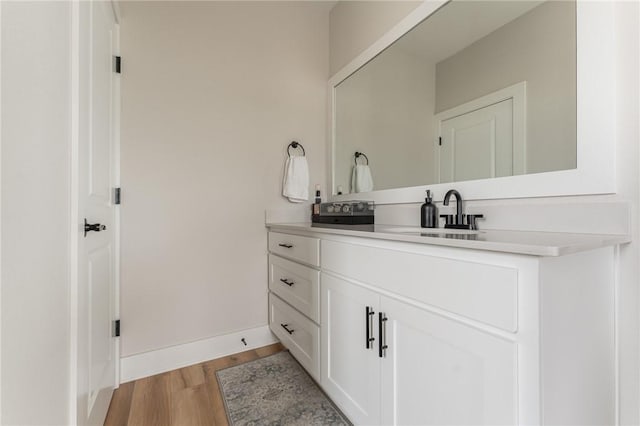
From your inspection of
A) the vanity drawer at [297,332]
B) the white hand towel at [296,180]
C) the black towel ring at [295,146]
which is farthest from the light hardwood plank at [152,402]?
the black towel ring at [295,146]

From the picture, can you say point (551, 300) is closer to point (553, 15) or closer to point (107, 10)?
point (553, 15)

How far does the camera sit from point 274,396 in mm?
1477

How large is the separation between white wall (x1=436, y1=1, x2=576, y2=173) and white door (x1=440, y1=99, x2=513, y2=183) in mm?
79

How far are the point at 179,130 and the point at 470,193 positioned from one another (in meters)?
1.67

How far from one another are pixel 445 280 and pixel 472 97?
944 mm

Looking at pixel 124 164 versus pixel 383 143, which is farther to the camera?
pixel 383 143

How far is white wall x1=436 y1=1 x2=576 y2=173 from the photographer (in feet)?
3.19

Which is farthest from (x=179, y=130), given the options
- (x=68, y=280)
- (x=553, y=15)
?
(x=553, y=15)

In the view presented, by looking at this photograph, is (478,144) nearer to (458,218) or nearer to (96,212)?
(458,218)

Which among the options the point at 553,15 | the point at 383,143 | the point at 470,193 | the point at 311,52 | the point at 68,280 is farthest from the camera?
the point at 311,52

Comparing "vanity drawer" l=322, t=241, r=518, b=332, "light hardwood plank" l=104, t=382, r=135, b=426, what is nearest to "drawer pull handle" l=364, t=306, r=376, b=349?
"vanity drawer" l=322, t=241, r=518, b=332

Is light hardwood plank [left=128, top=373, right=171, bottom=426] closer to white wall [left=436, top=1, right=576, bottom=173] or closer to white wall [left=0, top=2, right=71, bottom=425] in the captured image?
white wall [left=0, top=2, right=71, bottom=425]

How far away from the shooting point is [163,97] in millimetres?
1726

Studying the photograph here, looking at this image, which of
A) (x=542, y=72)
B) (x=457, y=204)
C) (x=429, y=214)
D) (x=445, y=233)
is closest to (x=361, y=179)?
(x=429, y=214)
